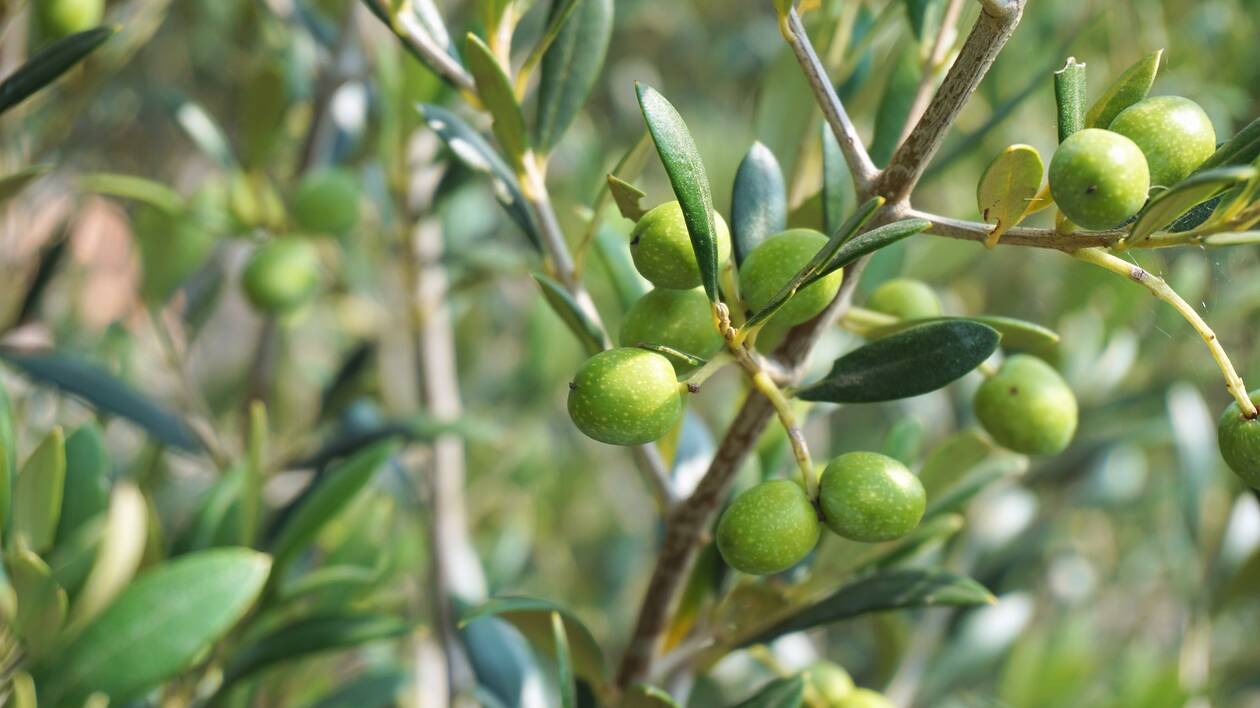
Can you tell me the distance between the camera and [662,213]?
0.62 meters

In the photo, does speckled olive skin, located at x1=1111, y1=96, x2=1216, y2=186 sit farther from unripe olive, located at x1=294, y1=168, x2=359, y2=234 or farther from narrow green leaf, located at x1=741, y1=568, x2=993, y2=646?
unripe olive, located at x1=294, y1=168, x2=359, y2=234

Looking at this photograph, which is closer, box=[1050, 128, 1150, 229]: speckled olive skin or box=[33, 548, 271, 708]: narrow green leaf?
box=[1050, 128, 1150, 229]: speckled olive skin

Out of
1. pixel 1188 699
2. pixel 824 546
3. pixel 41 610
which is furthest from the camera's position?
pixel 1188 699

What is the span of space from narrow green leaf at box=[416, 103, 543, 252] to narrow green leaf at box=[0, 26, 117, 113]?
0.93 ft

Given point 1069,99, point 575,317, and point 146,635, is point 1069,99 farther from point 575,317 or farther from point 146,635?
point 146,635

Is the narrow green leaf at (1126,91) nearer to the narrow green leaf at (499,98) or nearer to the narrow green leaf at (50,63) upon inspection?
the narrow green leaf at (499,98)

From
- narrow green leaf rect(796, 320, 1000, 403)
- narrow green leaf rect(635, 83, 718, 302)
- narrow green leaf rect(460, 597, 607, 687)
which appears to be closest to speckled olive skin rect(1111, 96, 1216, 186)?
narrow green leaf rect(796, 320, 1000, 403)

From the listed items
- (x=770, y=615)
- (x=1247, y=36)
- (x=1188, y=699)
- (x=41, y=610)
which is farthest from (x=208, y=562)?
(x=1247, y=36)

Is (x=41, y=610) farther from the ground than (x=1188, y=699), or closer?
farther from the ground

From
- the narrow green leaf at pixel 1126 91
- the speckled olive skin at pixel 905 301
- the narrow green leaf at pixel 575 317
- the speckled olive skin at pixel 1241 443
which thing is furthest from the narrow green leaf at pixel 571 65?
the speckled olive skin at pixel 1241 443

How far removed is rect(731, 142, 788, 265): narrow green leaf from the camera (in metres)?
0.71

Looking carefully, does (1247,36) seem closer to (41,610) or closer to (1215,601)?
(1215,601)

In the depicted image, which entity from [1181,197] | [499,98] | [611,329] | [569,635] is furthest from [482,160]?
[611,329]

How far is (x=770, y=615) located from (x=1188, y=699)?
2.25 ft
